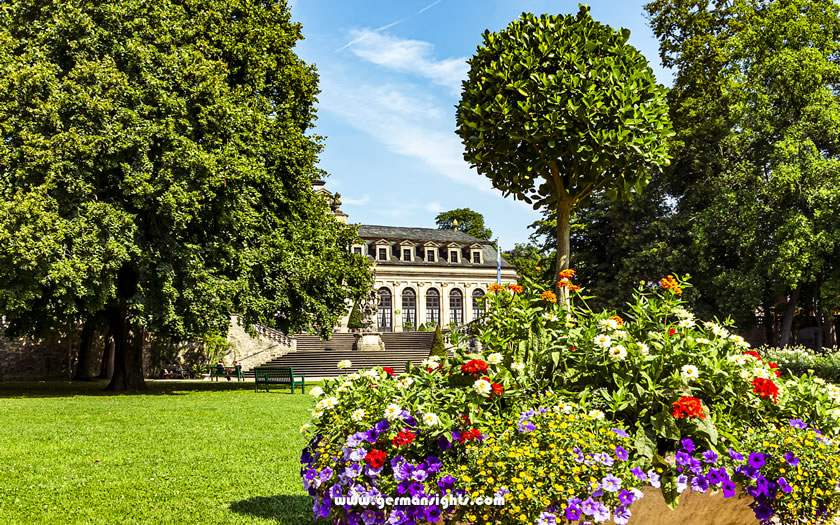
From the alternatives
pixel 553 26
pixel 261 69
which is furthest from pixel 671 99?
pixel 553 26

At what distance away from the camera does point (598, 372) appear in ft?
14.9

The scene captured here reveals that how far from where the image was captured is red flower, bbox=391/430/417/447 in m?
3.92

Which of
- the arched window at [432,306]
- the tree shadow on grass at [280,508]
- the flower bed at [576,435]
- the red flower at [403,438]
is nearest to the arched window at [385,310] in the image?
the arched window at [432,306]

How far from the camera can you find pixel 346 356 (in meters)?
32.0

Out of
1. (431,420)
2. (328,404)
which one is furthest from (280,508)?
(431,420)

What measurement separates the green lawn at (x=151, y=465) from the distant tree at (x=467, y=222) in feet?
206

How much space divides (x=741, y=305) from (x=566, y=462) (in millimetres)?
24544

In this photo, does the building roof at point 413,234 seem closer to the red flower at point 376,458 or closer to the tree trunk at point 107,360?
the tree trunk at point 107,360

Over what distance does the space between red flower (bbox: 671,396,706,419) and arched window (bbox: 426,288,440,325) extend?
60315 mm

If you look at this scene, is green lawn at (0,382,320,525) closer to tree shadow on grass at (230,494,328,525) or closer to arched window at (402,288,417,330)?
tree shadow on grass at (230,494,328,525)

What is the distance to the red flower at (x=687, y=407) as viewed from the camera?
12.7 ft

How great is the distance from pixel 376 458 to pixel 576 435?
1273 millimetres

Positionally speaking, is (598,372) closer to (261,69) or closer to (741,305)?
(261,69)

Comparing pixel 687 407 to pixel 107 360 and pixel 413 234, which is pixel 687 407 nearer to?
pixel 107 360
